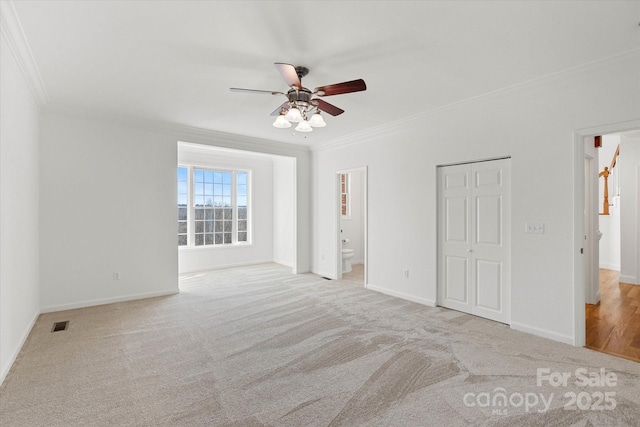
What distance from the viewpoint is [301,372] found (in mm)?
2525

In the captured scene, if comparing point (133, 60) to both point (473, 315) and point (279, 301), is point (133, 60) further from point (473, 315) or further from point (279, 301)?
point (473, 315)

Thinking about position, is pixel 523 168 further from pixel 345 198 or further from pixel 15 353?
pixel 15 353

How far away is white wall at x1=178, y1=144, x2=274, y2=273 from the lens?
6.63 m

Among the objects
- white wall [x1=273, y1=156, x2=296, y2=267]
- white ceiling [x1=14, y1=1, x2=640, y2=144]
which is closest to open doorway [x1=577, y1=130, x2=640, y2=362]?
white ceiling [x1=14, y1=1, x2=640, y2=144]

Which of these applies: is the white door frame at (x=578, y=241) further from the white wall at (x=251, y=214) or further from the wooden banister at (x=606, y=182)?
the white wall at (x=251, y=214)

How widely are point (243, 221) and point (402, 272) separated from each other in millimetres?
4341

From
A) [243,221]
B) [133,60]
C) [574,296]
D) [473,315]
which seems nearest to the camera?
[133,60]

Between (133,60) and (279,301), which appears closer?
(133,60)

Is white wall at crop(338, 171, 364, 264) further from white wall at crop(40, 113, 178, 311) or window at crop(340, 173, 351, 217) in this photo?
white wall at crop(40, 113, 178, 311)

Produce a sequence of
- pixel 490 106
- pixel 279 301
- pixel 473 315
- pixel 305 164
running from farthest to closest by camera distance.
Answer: pixel 305 164 < pixel 279 301 < pixel 473 315 < pixel 490 106

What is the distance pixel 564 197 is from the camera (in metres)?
3.08

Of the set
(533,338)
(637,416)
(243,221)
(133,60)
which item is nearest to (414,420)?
(637,416)

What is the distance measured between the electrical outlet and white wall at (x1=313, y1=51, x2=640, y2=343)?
0.03 metres

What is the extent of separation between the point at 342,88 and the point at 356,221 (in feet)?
18.2
